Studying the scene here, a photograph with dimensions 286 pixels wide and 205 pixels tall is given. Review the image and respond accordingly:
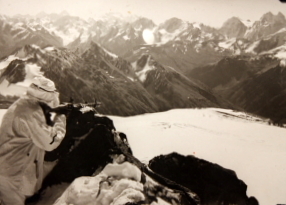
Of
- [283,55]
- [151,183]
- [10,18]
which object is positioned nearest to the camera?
[151,183]

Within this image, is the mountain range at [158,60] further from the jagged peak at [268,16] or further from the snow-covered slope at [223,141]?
the snow-covered slope at [223,141]

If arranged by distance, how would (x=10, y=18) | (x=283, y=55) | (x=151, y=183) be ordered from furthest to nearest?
1. (x=10, y=18)
2. (x=283, y=55)
3. (x=151, y=183)

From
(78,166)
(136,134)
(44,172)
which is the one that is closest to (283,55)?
(136,134)

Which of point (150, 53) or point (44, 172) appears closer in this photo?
point (44, 172)

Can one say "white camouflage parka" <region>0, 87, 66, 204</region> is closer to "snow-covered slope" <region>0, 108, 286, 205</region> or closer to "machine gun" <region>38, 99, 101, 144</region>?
"machine gun" <region>38, 99, 101, 144</region>

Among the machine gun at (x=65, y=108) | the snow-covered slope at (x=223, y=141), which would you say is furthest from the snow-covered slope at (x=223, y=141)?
the machine gun at (x=65, y=108)

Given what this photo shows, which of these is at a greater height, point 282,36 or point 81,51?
point 282,36

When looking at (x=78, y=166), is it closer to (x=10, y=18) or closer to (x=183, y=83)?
(x=183, y=83)
